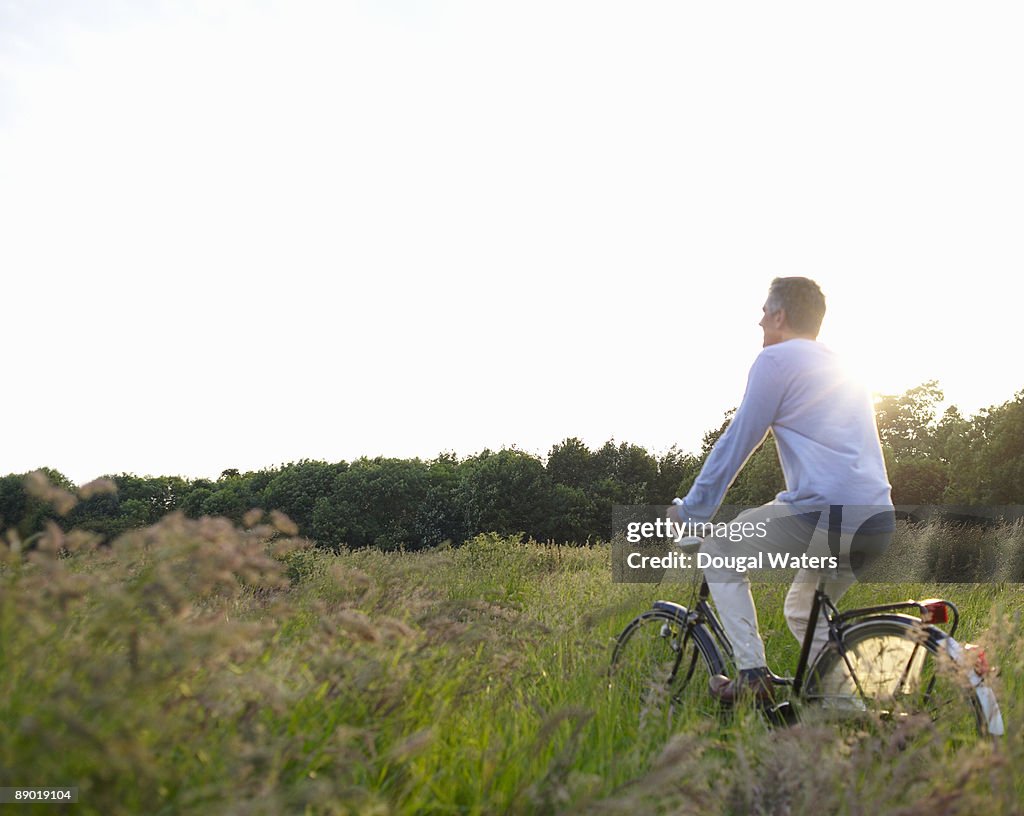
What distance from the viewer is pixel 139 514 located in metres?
24.3

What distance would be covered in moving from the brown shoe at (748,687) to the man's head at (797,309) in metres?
1.70

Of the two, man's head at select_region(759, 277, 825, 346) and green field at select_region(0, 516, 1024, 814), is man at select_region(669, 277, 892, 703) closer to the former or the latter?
man's head at select_region(759, 277, 825, 346)

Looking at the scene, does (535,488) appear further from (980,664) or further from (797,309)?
(980,664)

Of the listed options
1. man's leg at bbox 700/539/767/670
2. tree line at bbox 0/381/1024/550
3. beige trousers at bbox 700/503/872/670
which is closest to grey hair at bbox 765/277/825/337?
beige trousers at bbox 700/503/872/670

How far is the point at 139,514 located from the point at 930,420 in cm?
2422

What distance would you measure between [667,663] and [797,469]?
1294mm

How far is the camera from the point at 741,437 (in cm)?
429

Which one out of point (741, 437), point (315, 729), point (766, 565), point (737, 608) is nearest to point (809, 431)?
point (741, 437)

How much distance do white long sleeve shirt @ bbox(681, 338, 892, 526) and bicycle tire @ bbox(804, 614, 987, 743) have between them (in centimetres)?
59

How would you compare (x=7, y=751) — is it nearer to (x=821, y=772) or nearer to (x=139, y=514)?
(x=821, y=772)

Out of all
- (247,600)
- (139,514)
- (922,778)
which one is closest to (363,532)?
(139,514)

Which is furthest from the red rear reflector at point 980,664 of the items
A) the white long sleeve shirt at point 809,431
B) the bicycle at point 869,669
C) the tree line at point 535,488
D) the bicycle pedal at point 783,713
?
the tree line at point 535,488

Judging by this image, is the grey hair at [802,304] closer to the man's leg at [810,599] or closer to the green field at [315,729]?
the man's leg at [810,599]

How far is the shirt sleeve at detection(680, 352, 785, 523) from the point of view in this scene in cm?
423
